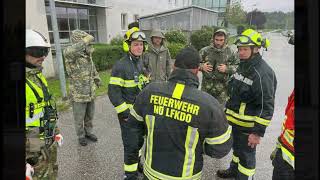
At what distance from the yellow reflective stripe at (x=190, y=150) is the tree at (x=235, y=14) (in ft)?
2.66

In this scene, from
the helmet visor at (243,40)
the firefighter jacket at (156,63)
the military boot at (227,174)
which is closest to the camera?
the helmet visor at (243,40)

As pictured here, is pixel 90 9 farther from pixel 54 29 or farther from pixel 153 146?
pixel 153 146

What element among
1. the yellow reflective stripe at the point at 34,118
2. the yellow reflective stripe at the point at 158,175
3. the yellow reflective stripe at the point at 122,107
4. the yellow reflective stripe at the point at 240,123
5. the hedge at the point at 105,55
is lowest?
the yellow reflective stripe at the point at 158,175

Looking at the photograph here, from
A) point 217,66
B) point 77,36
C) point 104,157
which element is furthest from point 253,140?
point 77,36

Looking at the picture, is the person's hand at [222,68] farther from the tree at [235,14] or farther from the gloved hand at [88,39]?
the gloved hand at [88,39]

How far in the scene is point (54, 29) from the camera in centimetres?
222

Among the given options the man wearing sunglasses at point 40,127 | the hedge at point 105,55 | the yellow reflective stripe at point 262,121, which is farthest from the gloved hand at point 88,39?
the yellow reflective stripe at point 262,121

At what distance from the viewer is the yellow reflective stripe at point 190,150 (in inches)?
64.3

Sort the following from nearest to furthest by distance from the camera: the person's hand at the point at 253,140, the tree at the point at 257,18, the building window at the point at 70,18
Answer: the tree at the point at 257,18 < the building window at the point at 70,18 < the person's hand at the point at 253,140

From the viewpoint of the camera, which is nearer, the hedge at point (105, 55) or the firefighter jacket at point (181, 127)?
the firefighter jacket at point (181, 127)

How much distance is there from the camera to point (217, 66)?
3.44 meters

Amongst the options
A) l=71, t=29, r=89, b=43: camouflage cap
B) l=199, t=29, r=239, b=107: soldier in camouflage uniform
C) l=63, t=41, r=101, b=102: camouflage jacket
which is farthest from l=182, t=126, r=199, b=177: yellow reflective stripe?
l=63, t=41, r=101, b=102: camouflage jacket
